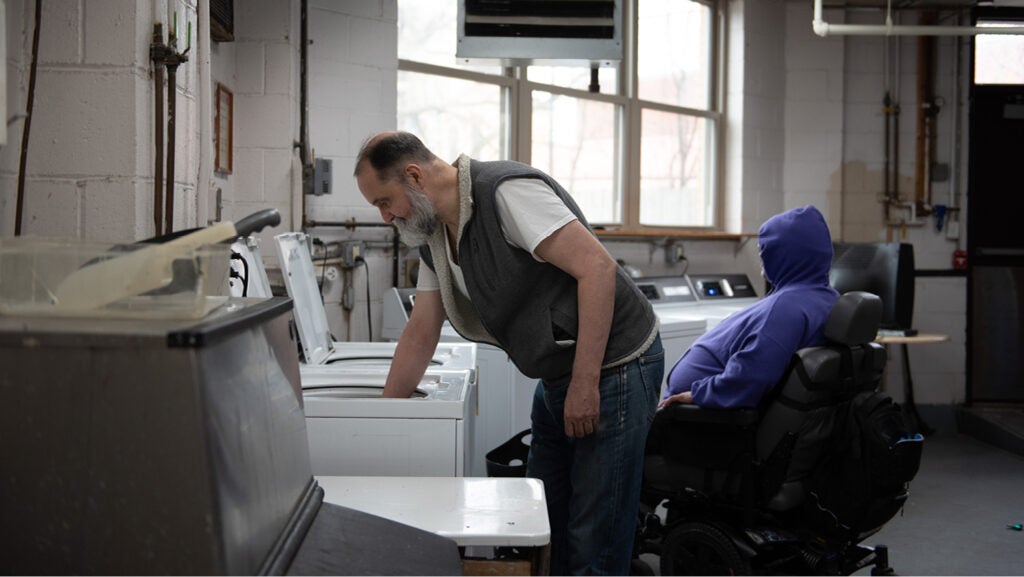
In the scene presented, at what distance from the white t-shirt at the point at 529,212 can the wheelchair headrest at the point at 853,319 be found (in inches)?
42.7

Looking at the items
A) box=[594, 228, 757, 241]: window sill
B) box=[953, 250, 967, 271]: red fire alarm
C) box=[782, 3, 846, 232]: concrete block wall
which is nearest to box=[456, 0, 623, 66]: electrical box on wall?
box=[594, 228, 757, 241]: window sill

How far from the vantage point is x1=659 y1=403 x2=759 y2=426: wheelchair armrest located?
2625mm

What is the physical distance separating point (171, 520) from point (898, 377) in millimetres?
5665

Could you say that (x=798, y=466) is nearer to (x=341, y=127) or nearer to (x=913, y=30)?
(x=341, y=127)

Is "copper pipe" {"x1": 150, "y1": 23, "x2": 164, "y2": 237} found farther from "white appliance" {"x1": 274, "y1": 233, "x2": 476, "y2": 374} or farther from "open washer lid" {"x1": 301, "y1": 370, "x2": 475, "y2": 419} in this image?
"white appliance" {"x1": 274, "y1": 233, "x2": 476, "y2": 374}


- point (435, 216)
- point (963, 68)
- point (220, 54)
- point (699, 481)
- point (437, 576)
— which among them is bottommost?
point (699, 481)

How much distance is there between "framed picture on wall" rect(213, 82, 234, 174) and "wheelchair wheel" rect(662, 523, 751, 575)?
6.69 ft

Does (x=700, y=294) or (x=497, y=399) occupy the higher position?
(x=700, y=294)

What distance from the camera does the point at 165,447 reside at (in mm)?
872

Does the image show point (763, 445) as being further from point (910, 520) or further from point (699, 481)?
point (910, 520)

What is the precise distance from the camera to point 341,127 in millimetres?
3895

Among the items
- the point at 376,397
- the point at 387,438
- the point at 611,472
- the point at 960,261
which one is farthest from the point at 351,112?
the point at 960,261

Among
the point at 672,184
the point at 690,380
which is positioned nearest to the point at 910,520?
the point at 690,380

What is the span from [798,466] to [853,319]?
1.48 ft
